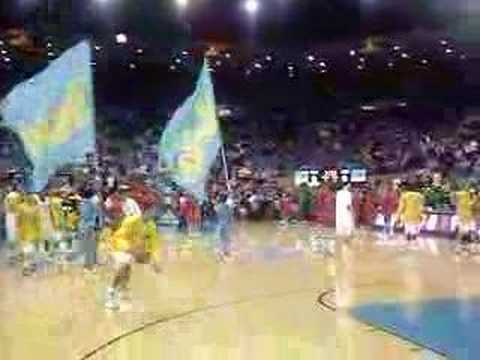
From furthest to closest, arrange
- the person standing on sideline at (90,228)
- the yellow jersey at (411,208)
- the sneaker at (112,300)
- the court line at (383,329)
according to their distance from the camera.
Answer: the yellow jersey at (411,208), the person standing on sideline at (90,228), the sneaker at (112,300), the court line at (383,329)

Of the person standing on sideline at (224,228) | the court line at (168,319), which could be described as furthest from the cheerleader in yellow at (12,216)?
the court line at (168,319)

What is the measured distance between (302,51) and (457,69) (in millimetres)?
2947

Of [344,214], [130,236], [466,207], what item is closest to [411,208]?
[344,214]

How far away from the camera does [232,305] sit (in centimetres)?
723

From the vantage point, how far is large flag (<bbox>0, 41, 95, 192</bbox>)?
7.96 metres

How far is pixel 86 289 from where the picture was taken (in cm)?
820

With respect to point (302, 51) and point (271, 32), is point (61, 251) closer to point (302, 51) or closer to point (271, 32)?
point (271, 32)

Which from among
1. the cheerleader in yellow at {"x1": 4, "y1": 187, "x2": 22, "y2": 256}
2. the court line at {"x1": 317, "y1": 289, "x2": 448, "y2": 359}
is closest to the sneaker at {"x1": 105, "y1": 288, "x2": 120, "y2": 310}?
the court line at {"x1": 317, "y1": 289, "x2": 448, "y2": 359}

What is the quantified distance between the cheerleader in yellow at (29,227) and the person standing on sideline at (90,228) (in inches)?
17.4

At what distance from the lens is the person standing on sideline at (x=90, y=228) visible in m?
9.44

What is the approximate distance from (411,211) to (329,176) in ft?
15.0

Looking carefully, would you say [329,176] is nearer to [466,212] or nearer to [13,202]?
[466,212]

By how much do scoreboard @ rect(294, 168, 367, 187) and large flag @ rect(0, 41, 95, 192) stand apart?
8683 mm

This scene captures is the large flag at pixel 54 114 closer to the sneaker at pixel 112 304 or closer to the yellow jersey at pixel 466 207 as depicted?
the sneaker at pixel 112 304
